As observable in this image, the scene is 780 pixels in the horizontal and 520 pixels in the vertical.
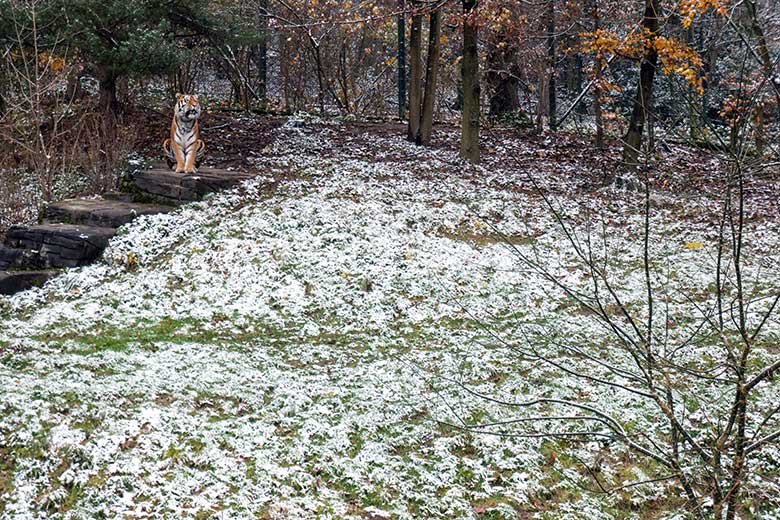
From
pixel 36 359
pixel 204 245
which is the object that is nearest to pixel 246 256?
pixel 204 245

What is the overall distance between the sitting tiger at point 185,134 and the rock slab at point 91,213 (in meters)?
1.42

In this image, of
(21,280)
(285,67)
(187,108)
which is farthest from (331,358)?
(285,67)

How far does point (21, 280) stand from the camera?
25.3 ft

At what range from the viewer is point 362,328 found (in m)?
7.18

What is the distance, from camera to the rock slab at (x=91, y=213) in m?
9.08

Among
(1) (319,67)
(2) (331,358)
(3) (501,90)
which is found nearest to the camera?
(2) (331,358)

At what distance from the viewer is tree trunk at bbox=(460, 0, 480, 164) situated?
11.9m

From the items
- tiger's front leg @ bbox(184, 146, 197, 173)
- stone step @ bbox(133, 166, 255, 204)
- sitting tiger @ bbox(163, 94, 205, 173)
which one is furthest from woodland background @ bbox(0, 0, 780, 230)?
tiger's front leg @ bbox(184, 146, 197, 173)

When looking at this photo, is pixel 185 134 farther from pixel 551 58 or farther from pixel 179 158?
pixel 551 58

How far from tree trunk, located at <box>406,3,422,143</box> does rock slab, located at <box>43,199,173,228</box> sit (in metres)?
6.78

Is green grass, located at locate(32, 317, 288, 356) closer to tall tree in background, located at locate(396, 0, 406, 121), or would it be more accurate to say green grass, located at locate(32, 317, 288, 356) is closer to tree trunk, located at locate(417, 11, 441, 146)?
tree trunk, located at locate(417, 11, 441, 146)

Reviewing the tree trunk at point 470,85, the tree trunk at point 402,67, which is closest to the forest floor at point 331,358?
the tree trunk at point 470,85

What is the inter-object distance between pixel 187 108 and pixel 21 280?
4.01 meters

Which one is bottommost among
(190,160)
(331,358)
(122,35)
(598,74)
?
(331,358)
